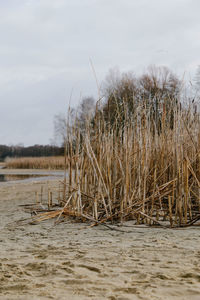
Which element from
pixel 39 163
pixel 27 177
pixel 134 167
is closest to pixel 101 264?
pixel 134 167

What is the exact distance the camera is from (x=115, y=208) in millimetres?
2928

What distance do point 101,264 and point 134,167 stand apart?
1.38 m

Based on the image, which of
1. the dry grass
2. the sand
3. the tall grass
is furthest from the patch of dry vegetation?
the dry grass

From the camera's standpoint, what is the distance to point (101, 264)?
66.9 inches

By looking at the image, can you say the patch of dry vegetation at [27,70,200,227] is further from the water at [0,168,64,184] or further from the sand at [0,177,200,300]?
the water at [0,168,64,184]

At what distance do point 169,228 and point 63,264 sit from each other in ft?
3.59

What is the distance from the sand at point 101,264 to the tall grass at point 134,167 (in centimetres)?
31

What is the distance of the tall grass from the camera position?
2770 millimetres

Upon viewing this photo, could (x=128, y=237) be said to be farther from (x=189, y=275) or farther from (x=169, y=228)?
(x=189, y=275)

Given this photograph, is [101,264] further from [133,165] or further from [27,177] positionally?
[27,177]

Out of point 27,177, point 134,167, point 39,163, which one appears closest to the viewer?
point 134,167

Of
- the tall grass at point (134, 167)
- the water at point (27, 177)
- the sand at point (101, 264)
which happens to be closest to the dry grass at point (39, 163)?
the water at point (27, 177)

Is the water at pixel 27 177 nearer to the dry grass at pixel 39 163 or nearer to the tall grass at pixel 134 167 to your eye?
the dry grass at pixel 39 163

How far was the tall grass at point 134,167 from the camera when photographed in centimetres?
277
